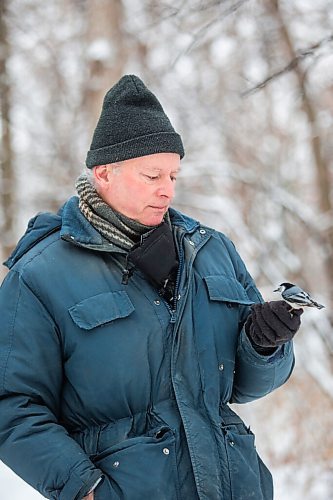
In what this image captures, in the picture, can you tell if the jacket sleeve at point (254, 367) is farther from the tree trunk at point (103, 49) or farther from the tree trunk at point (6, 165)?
the tree trunk at point (6, 165)

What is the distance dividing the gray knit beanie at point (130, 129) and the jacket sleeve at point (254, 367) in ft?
1.63

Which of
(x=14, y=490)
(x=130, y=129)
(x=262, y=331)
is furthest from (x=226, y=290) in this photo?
(x=14, y=490)

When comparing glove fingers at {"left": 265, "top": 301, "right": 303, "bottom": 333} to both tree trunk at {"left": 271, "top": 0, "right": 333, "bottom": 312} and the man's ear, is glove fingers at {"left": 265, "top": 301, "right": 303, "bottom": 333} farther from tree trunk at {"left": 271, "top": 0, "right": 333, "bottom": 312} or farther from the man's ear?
tree trunk at {"left": 271, "top": 0, "right": 333, "bottom": 312}

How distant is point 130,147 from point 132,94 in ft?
0.63

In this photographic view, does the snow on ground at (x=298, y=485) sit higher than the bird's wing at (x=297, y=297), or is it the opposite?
the bird's wing at (x=297, y=297)

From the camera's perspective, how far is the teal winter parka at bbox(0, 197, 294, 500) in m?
1.81

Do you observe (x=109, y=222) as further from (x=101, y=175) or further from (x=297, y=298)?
(x=297, y=298)

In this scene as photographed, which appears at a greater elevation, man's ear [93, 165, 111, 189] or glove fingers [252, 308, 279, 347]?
man's ear [93, 165, 111, 189]

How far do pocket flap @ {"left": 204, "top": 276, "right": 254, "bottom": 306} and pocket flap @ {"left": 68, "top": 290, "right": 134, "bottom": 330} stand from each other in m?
0.27

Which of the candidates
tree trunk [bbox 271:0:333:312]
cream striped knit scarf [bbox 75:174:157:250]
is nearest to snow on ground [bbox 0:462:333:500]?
tree trunk [bbox 271:0:333:312]

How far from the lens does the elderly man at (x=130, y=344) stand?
5.96 ft

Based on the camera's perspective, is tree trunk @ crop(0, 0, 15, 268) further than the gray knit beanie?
Yes

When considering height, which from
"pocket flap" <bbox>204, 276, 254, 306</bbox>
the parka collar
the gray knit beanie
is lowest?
"pocket flap" <bbox>204, 276, 254, 306</bbox>

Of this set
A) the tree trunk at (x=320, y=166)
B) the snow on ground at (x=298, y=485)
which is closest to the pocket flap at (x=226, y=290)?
the snow on ground at (x=298, y=485)
